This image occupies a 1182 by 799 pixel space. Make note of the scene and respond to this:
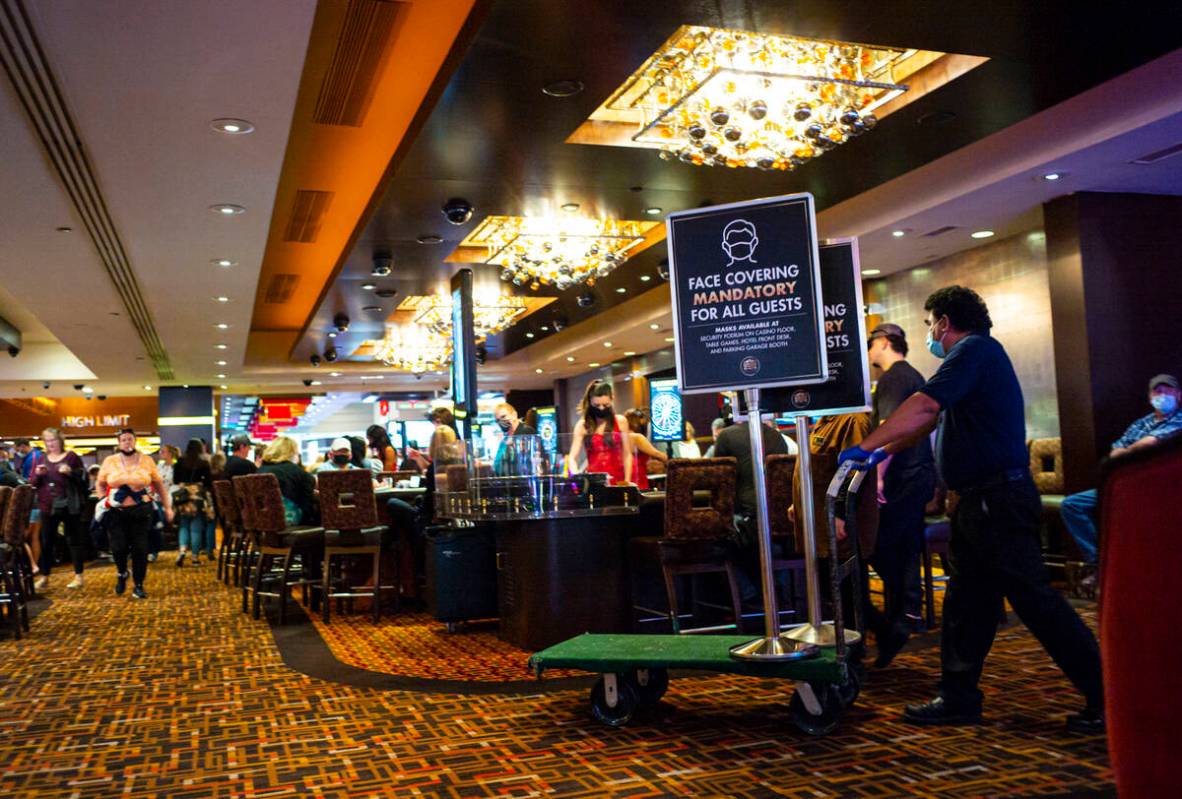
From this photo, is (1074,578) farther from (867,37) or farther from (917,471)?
(867,37)

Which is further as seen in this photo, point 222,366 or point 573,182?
point 222,366

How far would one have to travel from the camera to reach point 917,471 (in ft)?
15.8

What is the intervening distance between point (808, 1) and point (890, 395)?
1920mm

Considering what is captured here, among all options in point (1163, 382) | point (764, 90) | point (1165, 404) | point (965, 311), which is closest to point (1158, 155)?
point (1163, 382)

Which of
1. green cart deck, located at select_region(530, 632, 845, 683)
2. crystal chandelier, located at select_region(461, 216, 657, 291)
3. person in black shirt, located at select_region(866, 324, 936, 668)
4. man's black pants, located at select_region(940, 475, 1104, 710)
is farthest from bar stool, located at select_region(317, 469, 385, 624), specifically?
man's black pants, located at select_region(940, 475, 1104, 710)

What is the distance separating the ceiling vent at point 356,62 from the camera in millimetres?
5715

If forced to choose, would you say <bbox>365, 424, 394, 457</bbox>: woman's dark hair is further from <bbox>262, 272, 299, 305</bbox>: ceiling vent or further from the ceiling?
<bbox>262, 272, 299, 305</bbox>: ceiling vent

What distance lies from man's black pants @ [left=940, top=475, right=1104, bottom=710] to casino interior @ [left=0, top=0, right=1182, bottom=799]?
0.05ft

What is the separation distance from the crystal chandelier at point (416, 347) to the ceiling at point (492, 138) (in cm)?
283

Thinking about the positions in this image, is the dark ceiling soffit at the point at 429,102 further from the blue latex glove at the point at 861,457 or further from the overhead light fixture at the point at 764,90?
the blue latex glove at the point at 861,457

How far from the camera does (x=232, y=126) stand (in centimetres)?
574

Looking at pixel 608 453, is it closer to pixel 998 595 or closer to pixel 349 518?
pixel 349 518

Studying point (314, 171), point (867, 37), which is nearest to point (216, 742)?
point (867, 37)

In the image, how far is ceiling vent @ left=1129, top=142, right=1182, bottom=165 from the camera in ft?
22.9
